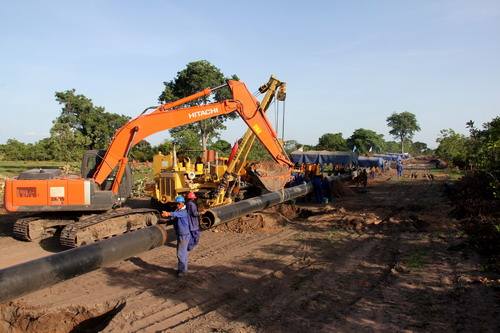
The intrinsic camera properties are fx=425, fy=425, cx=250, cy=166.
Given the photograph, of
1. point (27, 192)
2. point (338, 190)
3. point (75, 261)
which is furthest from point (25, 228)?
point (338, 190)

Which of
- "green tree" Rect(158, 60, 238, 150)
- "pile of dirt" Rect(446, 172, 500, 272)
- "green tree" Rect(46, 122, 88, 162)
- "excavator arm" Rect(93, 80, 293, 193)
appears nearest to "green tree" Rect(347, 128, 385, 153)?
"green tree" Rect(158, 60, 238, 150)

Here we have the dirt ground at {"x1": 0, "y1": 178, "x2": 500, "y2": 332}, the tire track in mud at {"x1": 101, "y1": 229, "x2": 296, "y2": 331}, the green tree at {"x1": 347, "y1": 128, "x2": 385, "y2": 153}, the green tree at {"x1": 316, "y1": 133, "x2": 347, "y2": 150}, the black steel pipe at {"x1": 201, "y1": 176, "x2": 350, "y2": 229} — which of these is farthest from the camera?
the green tree at {"x1": 347, "y1": 128, "x2": 385, "y2": 153}

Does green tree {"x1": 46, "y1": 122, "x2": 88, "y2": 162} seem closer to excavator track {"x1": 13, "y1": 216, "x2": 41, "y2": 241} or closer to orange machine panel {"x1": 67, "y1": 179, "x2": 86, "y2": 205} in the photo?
excavator track {"x1": 13, "y1": 216, "x2": 41, "y2": 241}

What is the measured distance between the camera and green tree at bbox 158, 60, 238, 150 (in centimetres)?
4044

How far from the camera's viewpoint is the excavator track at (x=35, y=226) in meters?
10.5

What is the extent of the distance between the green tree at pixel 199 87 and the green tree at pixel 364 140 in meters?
52.2

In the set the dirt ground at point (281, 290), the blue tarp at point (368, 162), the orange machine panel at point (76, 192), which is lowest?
the dirt ground at point (281, 290)

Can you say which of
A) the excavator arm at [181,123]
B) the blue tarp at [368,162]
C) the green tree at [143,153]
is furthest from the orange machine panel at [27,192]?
the green tree at [143,153]

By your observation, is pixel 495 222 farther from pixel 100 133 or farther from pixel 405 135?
pixel 405 135

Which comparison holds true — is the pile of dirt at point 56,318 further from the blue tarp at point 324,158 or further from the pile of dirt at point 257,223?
the blue tarp at point 324,158

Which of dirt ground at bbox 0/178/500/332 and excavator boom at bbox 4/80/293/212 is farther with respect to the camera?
excavator boom at bbox 4/80/293/212

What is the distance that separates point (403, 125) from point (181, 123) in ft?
414

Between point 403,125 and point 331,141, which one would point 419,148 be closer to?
point 403,125

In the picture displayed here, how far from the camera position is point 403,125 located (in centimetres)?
12838
